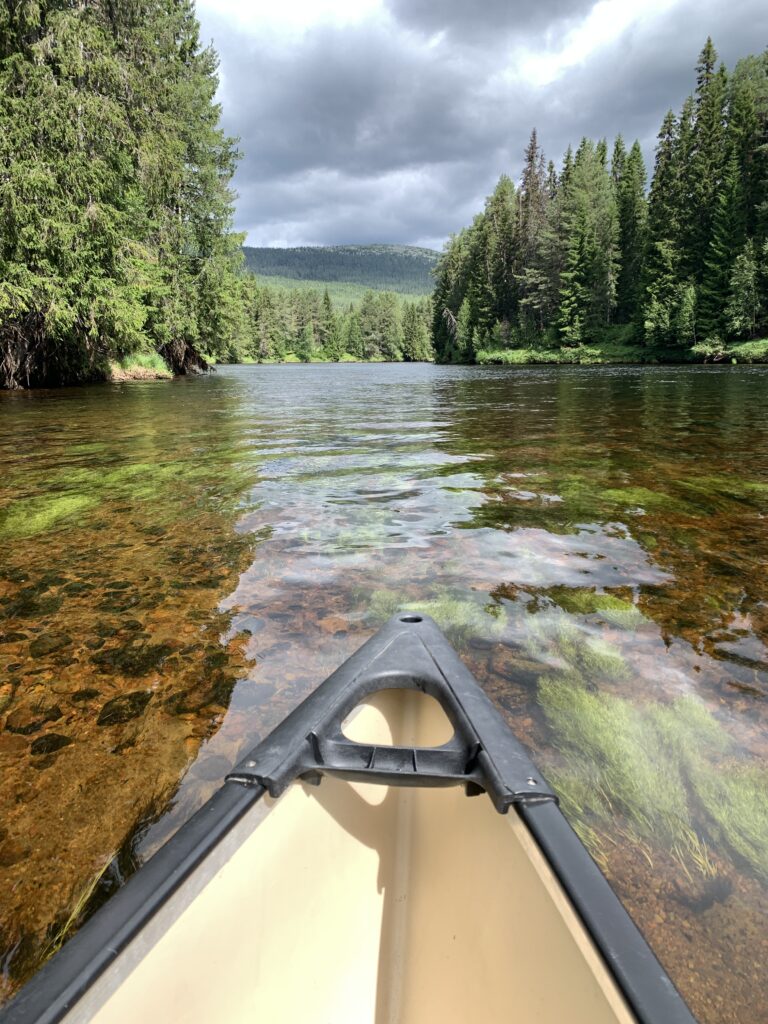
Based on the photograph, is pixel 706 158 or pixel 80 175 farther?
pixel 706 158

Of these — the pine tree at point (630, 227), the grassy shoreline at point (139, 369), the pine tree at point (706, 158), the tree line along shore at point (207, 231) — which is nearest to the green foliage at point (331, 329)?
the tree line along shore at point (207, 231)

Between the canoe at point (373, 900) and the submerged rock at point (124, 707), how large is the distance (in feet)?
3.95

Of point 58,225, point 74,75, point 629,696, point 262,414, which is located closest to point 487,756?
point 629,696

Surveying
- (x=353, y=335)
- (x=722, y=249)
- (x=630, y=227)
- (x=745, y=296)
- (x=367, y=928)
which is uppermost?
(x=630, y=227)

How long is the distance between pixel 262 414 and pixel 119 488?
8984 millimetres

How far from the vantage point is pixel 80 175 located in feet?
52.1

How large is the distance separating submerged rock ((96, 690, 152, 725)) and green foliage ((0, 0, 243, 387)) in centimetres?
1638

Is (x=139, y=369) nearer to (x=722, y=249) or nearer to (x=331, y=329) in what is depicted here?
(x=722, y=249)

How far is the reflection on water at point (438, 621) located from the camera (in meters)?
1.84

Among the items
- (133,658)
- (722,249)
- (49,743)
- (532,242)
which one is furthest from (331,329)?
(49,743)

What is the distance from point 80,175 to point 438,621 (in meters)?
18.2

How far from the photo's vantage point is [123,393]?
20844mm

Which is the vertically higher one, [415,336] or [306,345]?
[415,336]

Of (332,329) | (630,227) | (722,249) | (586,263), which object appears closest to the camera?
(722,249)
